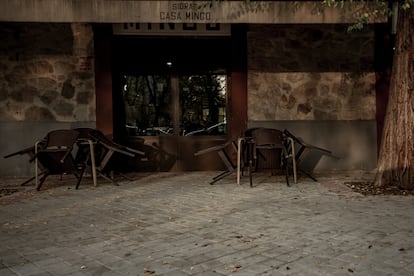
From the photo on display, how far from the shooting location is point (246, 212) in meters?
5.13

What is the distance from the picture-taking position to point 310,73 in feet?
28.1

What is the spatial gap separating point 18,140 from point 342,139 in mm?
6171

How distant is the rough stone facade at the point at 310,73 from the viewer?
849 cm

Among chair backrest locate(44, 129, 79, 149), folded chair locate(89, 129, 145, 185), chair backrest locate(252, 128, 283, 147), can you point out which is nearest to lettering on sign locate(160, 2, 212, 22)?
chair backrest locate(252, 128, 283, 147)

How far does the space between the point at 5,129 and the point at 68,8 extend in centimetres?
310

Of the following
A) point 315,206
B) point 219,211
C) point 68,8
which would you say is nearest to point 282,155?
point 315,206

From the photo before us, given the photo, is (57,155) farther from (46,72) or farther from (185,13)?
(185,13)

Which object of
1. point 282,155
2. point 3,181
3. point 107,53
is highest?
point 107,53

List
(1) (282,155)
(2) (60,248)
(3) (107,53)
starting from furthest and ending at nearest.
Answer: (3) (107,53) → (1) (282,155) → (2) (60,248)

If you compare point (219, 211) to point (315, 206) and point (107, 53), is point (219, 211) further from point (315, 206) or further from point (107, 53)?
point (107, 53)

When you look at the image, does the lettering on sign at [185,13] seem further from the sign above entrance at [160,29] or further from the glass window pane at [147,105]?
the glass window pane at [147,105]

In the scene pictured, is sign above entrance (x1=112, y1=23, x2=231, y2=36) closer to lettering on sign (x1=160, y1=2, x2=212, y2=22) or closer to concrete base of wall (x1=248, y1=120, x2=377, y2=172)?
lettering on sign (x1=160, y1=2, x2=212, y2=22)

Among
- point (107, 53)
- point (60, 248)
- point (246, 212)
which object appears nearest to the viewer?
point (60, 248)

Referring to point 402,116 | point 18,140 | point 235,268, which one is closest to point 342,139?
point 402,116
